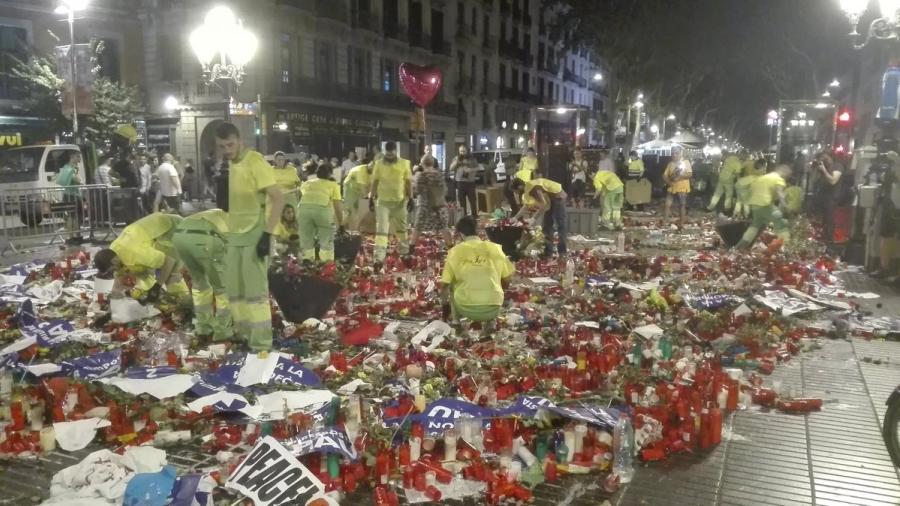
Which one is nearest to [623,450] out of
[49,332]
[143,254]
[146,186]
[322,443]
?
[322,443]

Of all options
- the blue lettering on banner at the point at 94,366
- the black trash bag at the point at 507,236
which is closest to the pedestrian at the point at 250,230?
the blue lettering on banner at the point at 94,366

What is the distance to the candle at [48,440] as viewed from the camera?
4.82 metres

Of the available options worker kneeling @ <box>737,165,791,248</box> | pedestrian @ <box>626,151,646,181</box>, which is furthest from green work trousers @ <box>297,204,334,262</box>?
pedestrian @ <box>626,151,646,181</box>

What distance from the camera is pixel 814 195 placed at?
17.4 m

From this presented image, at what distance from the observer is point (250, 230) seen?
666cm

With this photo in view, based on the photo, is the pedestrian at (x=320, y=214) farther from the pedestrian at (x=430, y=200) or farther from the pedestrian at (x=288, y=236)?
the pedestrian at (x=430, y=200)

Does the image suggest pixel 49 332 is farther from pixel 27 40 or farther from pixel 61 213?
pixel 27 40

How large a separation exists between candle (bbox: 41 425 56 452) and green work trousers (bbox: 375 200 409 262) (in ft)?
22.7

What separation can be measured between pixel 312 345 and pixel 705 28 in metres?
25.7

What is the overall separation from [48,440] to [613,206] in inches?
541

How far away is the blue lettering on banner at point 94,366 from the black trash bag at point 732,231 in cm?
1000

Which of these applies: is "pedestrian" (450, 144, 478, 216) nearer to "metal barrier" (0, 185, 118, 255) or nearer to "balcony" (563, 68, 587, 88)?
"metal barrier" (0, 185, 118, 255)

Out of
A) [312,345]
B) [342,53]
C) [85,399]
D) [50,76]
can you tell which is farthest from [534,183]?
[342,53]

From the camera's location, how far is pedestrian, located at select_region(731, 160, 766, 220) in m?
15.1
